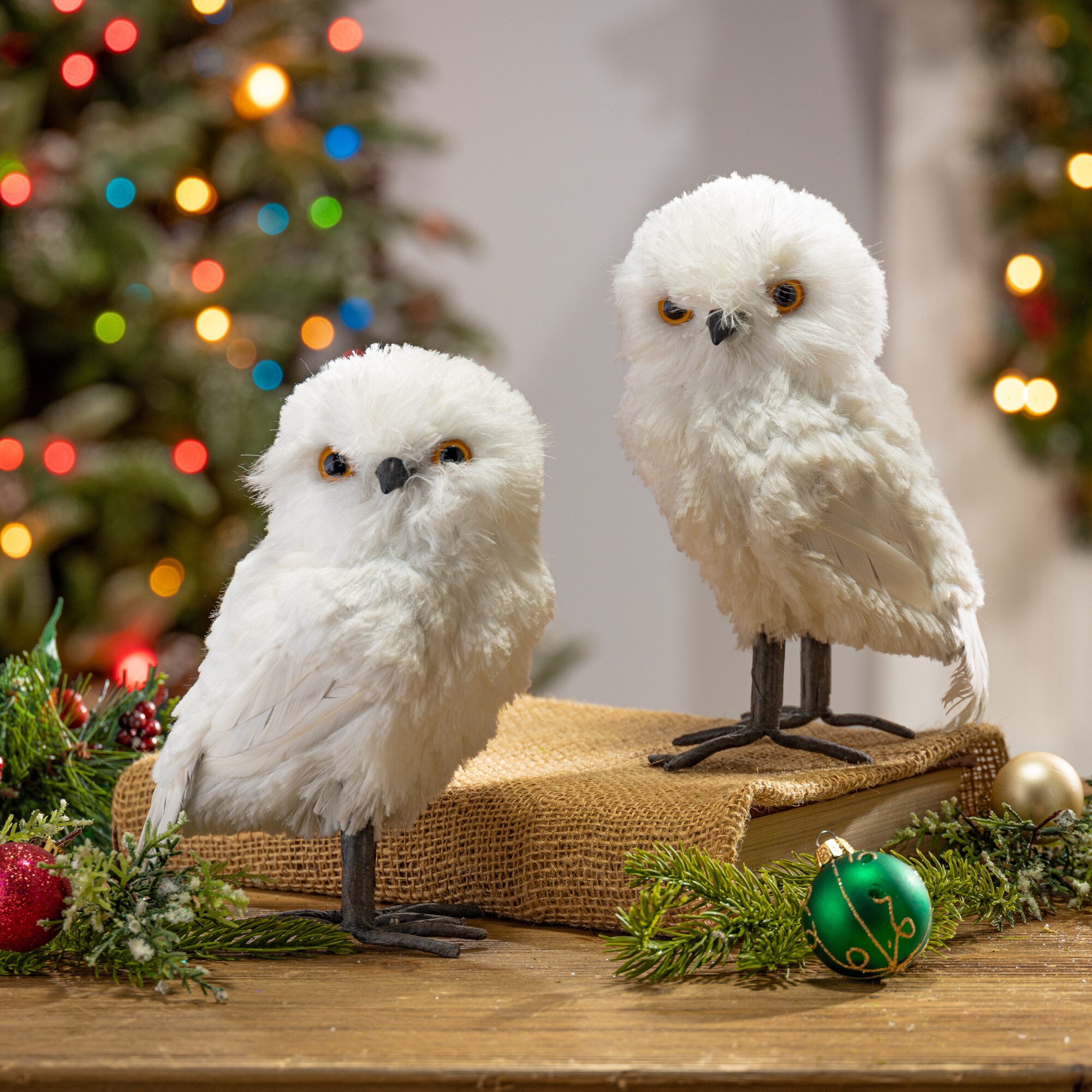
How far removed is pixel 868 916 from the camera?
0.62 meters

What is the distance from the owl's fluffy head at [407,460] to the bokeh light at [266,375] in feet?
3.41

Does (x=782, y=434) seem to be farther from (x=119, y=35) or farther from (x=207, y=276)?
(x=119, y=35)

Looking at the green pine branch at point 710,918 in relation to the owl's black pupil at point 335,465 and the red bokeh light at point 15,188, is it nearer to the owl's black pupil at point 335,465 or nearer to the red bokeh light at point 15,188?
the owl's black pupil at point 335,465

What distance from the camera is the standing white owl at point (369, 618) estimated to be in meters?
0.66

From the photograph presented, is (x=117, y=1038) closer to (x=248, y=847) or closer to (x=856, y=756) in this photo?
(x=248, y=847)

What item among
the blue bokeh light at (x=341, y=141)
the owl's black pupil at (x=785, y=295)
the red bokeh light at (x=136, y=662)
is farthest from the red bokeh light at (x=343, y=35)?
the owl's black pupil at (x=785, y=295)

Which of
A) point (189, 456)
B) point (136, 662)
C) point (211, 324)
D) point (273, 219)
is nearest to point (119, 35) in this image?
point (273, 219)

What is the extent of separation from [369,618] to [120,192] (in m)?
1.20

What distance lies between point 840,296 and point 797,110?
4.64 feet

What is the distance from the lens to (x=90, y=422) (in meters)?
1.59

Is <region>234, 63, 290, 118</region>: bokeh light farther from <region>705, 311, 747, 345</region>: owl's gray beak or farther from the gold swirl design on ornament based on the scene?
the gold swirl design on ornament

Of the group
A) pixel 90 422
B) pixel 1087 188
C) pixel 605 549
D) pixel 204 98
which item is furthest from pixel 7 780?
pixel 1087 188

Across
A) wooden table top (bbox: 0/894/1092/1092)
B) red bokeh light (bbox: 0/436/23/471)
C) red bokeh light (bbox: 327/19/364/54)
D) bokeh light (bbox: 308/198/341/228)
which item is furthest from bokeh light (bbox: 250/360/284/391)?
wooden table top (bbox: 0/894/1092/1092)

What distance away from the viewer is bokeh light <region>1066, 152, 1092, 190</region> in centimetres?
189
